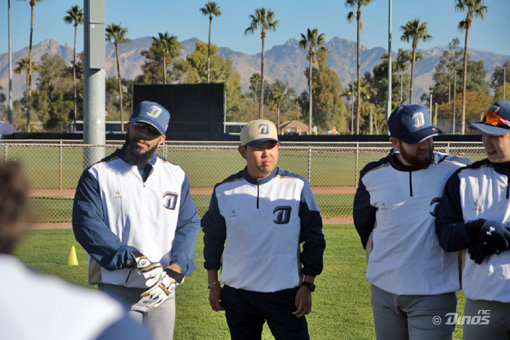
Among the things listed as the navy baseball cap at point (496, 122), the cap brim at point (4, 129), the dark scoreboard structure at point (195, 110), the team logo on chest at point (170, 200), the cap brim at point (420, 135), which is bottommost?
the team logo on chest at point (170, 200)

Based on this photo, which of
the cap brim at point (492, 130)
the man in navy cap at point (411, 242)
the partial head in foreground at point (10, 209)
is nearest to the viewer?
the partial head in foreground at point (10, 209)

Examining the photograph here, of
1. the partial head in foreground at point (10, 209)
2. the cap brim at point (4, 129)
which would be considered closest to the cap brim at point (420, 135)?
the cap brim at point (4, 129)

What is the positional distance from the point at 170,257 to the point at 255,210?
25.6 inches

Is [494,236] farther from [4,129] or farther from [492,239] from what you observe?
[4,129]

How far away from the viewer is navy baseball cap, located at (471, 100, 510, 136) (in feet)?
10.8

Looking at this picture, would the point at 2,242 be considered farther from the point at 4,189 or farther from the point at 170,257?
the point at 170,257

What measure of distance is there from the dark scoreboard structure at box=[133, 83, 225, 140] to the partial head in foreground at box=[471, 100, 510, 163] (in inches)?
1370

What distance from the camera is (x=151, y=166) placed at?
3803 millimetres

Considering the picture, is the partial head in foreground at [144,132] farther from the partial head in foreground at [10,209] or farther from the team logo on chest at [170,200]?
the partial head in foreground at [10,209]

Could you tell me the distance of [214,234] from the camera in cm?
400

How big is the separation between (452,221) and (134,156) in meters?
2.04

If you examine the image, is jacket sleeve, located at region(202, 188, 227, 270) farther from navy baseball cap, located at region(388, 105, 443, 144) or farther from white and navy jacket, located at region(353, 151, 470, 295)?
navy baseball cap, located at region(388, 105, 443, 144)

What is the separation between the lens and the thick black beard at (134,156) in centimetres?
377

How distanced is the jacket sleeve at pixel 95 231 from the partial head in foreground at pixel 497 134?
2.23 meters
